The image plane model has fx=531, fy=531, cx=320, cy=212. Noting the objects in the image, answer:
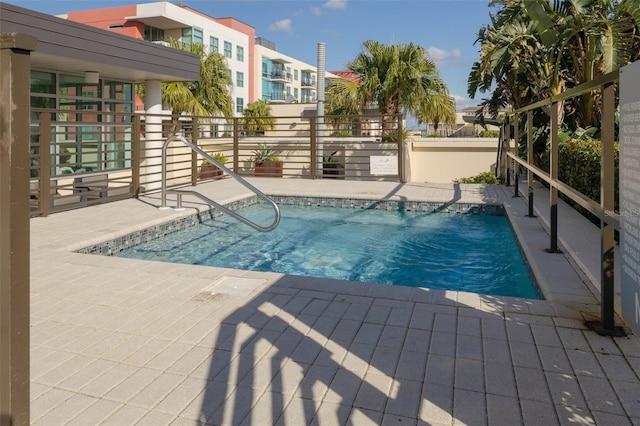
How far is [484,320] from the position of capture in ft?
11.7

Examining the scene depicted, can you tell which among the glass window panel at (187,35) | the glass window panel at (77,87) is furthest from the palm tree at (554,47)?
the glass window panel at (187,35)

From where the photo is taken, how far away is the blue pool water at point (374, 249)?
6176mm

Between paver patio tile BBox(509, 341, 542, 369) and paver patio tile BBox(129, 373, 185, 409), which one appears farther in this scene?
paver patio tile BBox(509, 341, 542, 369)

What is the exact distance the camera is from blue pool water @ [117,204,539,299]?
6176mm

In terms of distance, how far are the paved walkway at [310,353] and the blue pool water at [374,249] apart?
4.59ft

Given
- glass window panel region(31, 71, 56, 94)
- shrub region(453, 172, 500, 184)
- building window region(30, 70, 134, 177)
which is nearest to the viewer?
glass window panel region(31, 71, 56, 94)

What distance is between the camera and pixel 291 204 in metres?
11.0

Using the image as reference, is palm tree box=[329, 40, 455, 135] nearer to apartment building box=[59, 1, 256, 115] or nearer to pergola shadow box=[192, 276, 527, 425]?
pergola shadow box=[192, 276, 527, 425]

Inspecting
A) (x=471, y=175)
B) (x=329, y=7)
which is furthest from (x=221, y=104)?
(x=471, y=175)

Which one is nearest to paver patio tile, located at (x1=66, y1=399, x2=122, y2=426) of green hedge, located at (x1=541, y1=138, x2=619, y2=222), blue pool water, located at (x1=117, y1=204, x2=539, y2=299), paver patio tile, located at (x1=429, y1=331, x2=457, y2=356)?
paver patio tile, located at (x1=429, y1=331, x2=457, y2=356)

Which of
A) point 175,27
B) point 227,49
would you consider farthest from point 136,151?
point 227,49

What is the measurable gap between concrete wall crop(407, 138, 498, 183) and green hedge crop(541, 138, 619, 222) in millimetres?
5565

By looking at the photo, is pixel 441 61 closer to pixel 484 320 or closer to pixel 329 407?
pixel 484 320

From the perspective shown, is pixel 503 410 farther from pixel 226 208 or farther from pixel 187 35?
pixel 187 35
